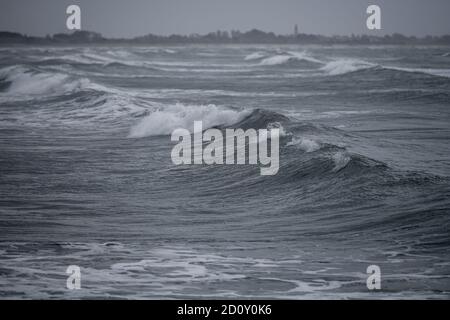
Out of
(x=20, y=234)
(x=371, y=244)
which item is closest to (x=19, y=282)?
(x=20, y=234)

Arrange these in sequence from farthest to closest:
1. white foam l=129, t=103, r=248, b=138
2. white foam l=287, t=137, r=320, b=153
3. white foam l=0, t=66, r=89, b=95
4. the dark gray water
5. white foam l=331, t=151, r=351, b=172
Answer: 1. white foam l=0, t=66, r=89, b=95
2. white foam l=129, t=103, r=248, b=138
3. white foam l=287, t=137, r=320, b=153
4. white foam l=331, t=151, r=351, b=172
5. the dark gray water

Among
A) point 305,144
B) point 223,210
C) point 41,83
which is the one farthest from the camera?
point 41,83

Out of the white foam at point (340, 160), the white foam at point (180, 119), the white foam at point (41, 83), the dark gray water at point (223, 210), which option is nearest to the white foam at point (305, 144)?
the dark gray water at point (223, 210)

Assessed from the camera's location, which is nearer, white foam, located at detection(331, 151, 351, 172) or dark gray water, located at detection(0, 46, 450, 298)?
dark gray water, located at detection(0, 46, 450, 298)

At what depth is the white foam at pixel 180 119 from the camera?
2238 cm

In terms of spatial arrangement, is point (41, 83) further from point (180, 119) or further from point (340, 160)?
point (340, 160)

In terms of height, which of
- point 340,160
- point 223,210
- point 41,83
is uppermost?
point 41,83

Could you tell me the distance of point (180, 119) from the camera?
2369cm

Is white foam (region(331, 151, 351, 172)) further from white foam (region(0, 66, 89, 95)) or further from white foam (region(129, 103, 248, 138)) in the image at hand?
white foam (region(0, 66, 89, 95))

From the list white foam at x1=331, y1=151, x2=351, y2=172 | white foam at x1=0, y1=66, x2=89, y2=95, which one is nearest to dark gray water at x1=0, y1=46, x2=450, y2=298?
white foam at x1=331, y1=151, x2=351, y2=172

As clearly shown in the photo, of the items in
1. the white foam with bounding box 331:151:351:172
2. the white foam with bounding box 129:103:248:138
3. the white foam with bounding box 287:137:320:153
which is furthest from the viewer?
the white foam with bounding box 129:103:248:138

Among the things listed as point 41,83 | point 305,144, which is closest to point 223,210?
point 305,144

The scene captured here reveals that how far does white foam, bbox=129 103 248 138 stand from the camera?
22375 mm

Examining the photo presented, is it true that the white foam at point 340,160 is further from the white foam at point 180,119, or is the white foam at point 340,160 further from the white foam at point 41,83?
the white foam at point 41,83
